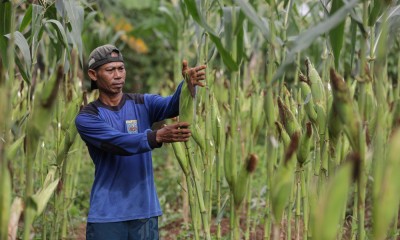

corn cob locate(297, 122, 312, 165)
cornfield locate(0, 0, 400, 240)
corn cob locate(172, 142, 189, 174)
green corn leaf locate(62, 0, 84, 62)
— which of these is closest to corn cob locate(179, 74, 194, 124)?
cornfield locate(0, 0, 400, 240)

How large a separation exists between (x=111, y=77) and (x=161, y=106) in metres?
0.22

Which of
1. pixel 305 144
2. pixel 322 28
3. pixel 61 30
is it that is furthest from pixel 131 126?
pixel 322 28

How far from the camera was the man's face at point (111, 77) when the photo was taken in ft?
7.33

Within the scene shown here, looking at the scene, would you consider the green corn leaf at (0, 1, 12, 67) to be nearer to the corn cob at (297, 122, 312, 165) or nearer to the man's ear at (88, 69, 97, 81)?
the man's ear at (88, 69, 97, 81)

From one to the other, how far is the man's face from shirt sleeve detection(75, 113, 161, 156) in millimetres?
146

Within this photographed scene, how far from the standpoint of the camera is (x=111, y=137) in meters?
2.03

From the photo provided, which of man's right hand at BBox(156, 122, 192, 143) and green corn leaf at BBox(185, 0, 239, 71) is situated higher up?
green corn leaf at BBox(185, 0, 239, 71)

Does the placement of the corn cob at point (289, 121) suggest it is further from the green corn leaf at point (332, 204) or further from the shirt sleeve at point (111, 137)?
the green corn leaf at point (332, 204)

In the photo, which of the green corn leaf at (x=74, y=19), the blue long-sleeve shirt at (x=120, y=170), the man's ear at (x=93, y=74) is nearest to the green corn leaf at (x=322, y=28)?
the blue long-sleeve shirt at (x=120, y=170)

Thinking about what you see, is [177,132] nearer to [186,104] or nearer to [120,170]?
[186,104]

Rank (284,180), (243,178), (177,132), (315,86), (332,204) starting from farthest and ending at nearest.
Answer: (315,86)
(177,132)
(243,178)
(284,180)
(332,204)

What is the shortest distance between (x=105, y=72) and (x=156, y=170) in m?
3.42

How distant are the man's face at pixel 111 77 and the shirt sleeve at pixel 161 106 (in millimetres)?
153

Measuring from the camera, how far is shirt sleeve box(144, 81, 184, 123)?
88.4 inches
